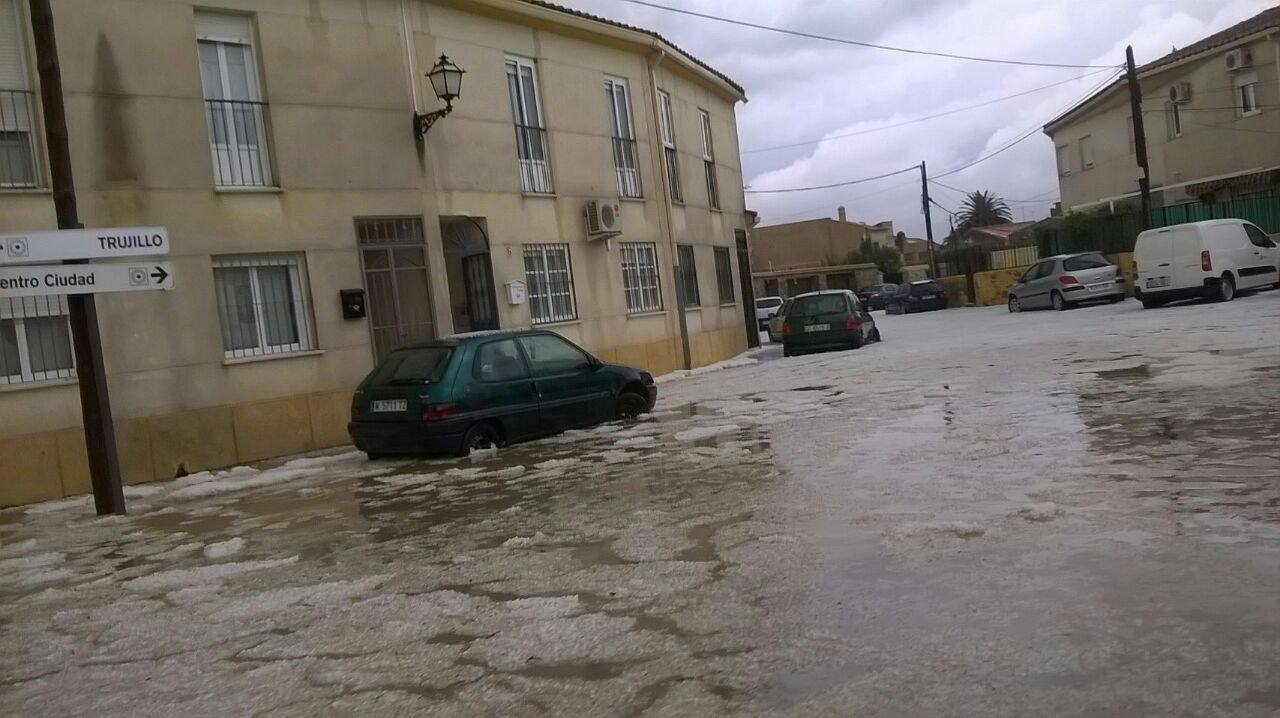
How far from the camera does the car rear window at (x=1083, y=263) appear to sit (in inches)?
1072

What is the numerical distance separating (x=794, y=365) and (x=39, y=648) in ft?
51.6

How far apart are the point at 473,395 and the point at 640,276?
957 cm

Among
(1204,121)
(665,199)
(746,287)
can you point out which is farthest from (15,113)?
(1204,121)

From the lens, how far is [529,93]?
1736 cm

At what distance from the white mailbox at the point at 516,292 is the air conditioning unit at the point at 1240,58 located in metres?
26.6

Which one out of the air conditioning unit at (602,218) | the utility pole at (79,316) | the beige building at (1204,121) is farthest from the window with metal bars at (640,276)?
the beige building at (1204,121)

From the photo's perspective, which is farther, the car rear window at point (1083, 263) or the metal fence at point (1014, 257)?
the metal fence at point (1014, 257)

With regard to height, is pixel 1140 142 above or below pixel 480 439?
above

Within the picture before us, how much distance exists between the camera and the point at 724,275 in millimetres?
24594

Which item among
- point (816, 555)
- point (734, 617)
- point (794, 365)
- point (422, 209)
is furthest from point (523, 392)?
point (794, 365)

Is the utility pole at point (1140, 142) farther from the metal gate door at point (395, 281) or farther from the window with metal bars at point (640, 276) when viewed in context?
the metal gate door at point (395, 281)

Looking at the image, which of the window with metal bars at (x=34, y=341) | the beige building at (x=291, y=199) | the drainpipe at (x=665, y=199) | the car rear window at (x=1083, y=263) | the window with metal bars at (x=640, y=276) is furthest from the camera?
the car rear window at (x=1083, y=263)

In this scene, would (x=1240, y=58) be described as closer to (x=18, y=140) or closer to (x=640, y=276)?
(x=640, y=276)

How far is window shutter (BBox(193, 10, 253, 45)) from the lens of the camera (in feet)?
42.8
